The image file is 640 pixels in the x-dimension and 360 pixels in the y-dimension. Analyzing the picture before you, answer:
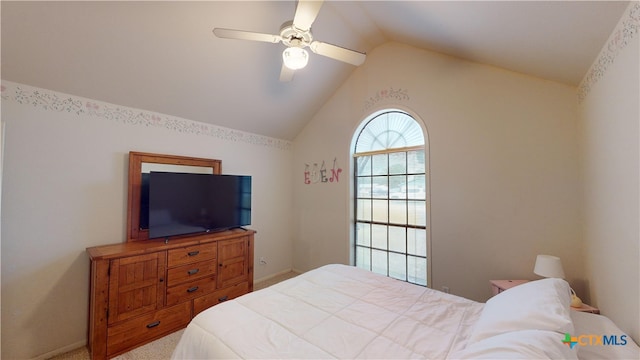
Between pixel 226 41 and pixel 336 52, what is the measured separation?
1.16 m

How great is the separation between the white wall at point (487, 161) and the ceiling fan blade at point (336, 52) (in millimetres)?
1232

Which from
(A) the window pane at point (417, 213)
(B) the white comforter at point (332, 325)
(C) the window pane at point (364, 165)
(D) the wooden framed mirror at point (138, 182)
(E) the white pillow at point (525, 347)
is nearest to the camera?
(E) the white pillow at point (525, 347)

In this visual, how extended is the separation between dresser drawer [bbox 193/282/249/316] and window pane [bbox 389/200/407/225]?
199 centimetres

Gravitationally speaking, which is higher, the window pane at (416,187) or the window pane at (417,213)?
the window pane at (416,187)

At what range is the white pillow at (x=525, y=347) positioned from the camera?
0.81 meters

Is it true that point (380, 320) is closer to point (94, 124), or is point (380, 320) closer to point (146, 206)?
point (146, 206)

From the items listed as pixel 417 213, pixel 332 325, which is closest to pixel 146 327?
pixel 332 325

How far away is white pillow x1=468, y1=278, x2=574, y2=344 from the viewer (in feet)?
3.19

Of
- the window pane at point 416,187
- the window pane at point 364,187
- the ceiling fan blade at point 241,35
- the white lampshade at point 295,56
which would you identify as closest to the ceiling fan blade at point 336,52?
the white lampshade at point 295,56

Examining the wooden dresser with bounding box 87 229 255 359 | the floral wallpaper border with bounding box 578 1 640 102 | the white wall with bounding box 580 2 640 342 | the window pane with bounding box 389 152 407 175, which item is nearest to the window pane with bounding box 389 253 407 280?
the window pane with bounding box 389 152 407 175

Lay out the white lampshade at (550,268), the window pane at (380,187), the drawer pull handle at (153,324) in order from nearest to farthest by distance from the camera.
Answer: the white lampshade at (550,268), the drawer pull handle at (153,324), the window pane at (380,187)

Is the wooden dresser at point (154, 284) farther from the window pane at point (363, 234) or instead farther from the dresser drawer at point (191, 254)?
the window pane at point (363, 234)

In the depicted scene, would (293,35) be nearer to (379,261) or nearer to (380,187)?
(380,187)

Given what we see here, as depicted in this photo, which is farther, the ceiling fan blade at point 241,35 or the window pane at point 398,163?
the window pane at point 398,163
